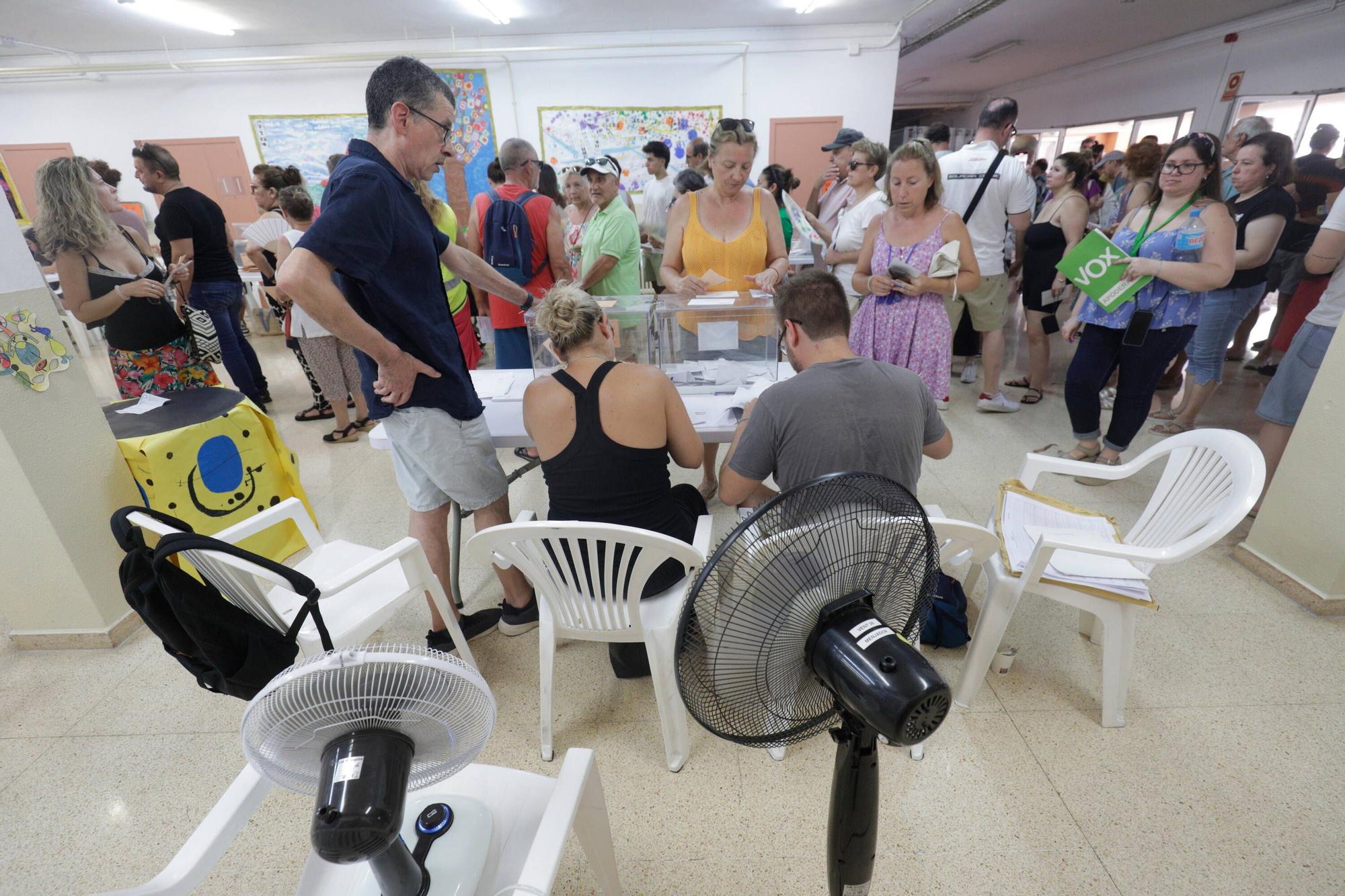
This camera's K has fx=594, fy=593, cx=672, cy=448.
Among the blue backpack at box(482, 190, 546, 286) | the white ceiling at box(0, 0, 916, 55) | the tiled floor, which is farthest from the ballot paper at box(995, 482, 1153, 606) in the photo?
the white ceiling at box(0, 0, 916, 55)

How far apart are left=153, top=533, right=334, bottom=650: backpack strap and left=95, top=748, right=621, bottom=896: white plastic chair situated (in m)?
→ 0.23

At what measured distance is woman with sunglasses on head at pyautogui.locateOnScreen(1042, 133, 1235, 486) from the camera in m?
2.21

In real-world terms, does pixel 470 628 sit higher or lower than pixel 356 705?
lower

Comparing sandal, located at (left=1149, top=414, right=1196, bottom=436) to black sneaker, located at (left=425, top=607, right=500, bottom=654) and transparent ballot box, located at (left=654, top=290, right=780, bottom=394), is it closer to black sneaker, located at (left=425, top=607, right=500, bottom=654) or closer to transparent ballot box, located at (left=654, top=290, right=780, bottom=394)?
transparent ballot box, located at (left=654, top=290, right=780, bottom=394)

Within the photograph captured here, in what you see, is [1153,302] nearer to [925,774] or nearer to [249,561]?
[925,774]

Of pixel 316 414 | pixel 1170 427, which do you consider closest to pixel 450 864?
pixel 316 414

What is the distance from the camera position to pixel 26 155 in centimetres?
652

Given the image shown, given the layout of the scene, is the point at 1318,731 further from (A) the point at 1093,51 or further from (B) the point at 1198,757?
(A) the point at 1093,51

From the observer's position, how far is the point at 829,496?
2.15ft

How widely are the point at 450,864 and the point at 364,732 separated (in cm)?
32

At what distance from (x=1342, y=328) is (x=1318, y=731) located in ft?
3.86

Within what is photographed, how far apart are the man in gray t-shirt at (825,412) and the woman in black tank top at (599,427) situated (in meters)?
0.20

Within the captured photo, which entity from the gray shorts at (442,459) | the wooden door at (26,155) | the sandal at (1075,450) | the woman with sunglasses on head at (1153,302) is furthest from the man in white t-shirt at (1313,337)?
the wooden door at (26,155)

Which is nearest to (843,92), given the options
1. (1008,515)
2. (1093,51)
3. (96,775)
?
(1093,51)
